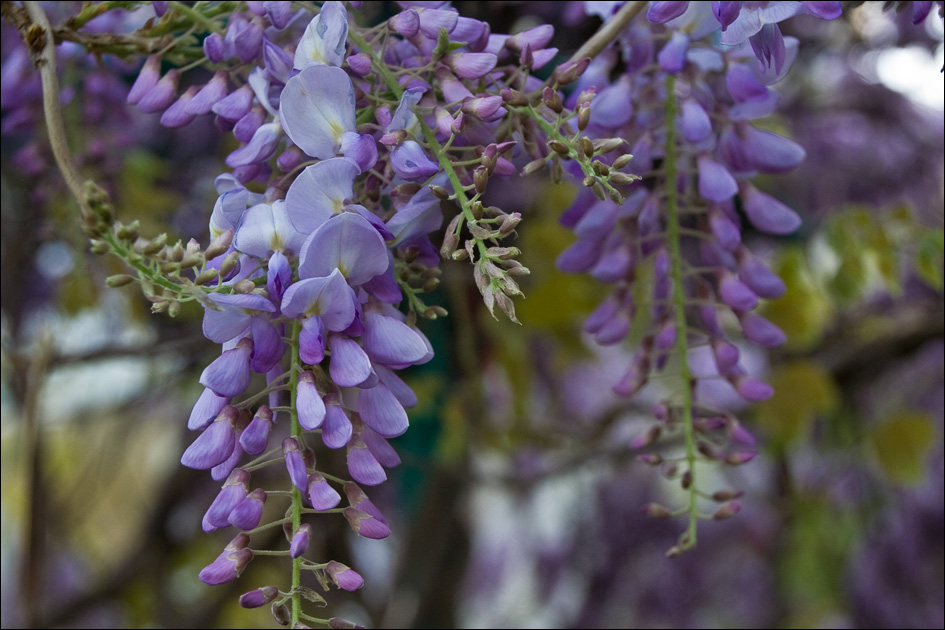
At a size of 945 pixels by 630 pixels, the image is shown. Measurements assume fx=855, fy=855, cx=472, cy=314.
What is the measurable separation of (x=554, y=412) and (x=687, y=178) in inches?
57.0

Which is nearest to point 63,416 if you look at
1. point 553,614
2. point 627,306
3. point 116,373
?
point 116,373

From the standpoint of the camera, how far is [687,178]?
59 centimetres

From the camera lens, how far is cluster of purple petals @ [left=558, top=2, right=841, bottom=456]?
1.79ft

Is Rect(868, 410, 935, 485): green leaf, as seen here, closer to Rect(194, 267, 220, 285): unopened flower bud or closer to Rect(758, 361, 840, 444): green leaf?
Rect(758, 361, 840, 444): green leaf

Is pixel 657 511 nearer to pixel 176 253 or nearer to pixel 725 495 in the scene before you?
pixel 725 495

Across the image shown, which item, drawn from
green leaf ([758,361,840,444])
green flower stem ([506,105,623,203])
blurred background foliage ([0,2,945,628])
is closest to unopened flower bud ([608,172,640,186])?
green flower stem ([506,105,623,203])

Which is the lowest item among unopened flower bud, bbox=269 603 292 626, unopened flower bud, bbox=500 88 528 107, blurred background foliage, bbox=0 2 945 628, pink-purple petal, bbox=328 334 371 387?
blurred background foliage, bbox=0 2 945 628

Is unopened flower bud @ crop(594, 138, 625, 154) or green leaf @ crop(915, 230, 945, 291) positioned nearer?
unopened flower bud @ crop(594, 138, 625, 154)

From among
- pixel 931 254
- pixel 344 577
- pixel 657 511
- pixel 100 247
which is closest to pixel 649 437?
pixel 657 511

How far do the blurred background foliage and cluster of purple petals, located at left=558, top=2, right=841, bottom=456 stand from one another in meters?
0.18

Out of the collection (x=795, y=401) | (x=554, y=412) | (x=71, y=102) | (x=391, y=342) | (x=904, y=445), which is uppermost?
(x=391, y=342)

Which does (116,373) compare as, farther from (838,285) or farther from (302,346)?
(302,346)

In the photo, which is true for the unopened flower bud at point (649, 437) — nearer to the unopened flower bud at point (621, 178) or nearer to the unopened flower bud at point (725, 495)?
the unopened flower bud at point (725, 495)

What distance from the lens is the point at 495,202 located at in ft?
4.82
